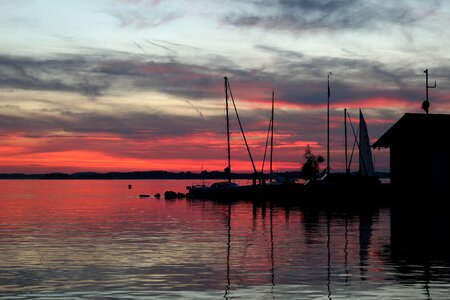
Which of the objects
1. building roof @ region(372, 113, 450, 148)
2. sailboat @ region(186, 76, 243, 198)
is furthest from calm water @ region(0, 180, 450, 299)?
sailboat @ region(186, 76, 243, 198)

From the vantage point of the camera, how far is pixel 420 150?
180ft

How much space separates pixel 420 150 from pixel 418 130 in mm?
1727

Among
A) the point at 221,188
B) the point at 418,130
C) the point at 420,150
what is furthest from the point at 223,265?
the point at 221,188

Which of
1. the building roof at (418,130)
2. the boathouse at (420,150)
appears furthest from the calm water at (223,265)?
the building roof at (418,130)

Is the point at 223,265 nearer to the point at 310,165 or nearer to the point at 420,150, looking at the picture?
the point at 420,150

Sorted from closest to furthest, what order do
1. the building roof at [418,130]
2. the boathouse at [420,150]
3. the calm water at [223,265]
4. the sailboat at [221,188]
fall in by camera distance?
the calm water at [223,265], the boathouse at [420,150], the building roof at [418,130], the sailboat at [221,188]

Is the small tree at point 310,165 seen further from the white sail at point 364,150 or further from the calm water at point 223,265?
the calm water at point 223,265

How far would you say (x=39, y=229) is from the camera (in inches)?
1785

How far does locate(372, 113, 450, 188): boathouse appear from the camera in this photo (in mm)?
54469

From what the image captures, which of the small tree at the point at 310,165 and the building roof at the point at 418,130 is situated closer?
the building roof at the point at 418,130

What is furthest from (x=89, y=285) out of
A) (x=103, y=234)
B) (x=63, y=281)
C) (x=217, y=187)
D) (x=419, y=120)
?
(x=217, y=187)

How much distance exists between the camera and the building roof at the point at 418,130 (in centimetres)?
5491

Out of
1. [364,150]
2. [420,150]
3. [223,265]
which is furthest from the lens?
[364,150]

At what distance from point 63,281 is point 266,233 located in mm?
20030
